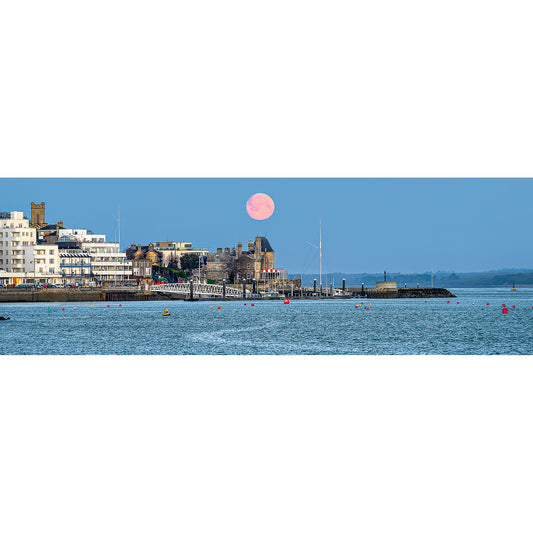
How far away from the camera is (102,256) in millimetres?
40250

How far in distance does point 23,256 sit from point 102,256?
12.4 ft

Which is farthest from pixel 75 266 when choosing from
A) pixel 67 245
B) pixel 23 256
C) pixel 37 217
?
pixel 37 217

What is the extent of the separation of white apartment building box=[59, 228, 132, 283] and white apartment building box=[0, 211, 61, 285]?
1346mm

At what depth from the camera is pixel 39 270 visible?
42.6 m

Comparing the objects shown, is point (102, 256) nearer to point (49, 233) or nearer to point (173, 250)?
point (49, 233)

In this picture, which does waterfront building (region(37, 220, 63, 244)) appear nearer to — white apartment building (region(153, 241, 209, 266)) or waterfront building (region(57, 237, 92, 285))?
waterfront building (region(57, 237, 92, 285))

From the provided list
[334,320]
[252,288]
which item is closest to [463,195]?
[334,320]

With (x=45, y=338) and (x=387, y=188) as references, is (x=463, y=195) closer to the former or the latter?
(x=387, y=188)

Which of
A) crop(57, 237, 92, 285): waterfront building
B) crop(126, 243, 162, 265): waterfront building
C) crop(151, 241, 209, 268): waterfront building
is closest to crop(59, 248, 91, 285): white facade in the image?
crop(57, 237, 92, 285): waterfront building

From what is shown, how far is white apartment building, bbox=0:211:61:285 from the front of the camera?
32.1 metres

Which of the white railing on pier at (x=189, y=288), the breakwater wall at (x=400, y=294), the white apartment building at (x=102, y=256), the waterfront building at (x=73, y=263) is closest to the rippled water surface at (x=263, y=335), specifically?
the white apartment building at (x=102, y=256)

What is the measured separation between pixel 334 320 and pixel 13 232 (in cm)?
1382

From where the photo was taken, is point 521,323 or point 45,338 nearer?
point 45,338
